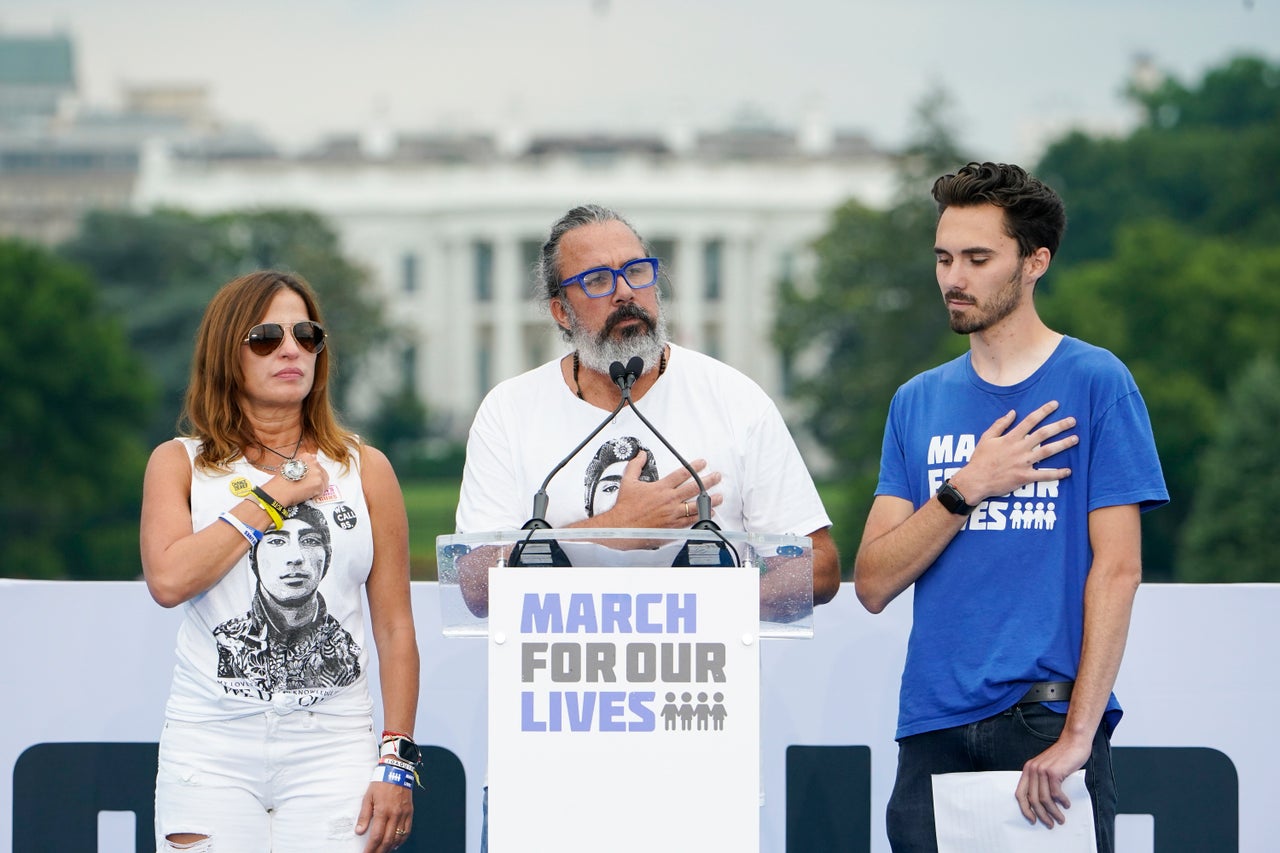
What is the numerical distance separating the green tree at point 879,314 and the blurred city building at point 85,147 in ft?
135

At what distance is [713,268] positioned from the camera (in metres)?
81.1

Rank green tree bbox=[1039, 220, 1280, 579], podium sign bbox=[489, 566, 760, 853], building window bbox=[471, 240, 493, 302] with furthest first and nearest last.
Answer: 1. building window bbox=[471, 240, 493, 302]
2. green tree bbox=[1039, 220, 1280, 579]
3. podium sign bbox=[489, 566, 760, 853]

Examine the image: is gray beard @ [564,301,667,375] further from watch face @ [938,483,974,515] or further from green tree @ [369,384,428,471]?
green tree @ [369,384,428,471]

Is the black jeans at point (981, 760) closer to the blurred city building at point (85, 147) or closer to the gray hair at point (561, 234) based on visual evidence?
the gray hair at point (561, 234)

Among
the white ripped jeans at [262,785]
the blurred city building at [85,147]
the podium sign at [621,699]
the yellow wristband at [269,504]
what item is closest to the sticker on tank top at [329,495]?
the yellow wristband at [269,504]

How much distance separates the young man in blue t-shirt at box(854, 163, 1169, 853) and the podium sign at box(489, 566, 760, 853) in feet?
2.20

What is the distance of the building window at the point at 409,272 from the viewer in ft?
274

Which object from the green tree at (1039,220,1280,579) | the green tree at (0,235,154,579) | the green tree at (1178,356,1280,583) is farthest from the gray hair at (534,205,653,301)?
the green tree at (0,235,154,579)

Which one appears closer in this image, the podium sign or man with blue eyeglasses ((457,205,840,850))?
the podium sign

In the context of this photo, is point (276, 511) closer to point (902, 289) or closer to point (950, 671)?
point (950, 671)

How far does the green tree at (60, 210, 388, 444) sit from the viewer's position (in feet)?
183

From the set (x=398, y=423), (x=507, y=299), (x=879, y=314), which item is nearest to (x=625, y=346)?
(x=879, y=314)

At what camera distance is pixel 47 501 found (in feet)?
131

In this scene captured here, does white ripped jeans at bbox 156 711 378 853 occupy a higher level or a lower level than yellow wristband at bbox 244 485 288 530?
lower
